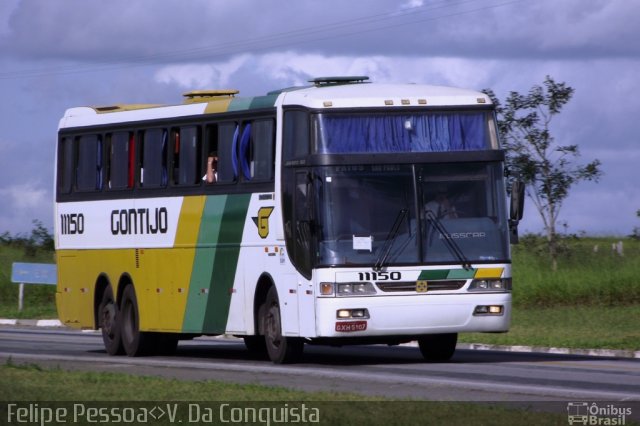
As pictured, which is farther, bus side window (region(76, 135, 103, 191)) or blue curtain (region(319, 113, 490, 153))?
bus side window (region(76, 135, 103, 191))

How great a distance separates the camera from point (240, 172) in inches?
826

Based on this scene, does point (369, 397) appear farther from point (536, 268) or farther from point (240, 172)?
point (536, 268)

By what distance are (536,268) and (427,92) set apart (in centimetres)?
1599

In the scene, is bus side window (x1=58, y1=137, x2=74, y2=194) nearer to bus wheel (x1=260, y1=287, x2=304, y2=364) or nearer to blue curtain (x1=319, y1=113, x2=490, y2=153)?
bus wheel (x1=260, y1=287, x2=304, y2=364)

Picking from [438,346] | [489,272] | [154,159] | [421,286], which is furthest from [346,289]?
[154,159]

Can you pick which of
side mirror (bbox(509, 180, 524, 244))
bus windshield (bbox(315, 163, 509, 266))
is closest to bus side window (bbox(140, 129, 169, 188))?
bus windshield (bbox(315, 163, 509, 266))

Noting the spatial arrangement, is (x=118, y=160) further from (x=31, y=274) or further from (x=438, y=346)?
(x=31, y=274)

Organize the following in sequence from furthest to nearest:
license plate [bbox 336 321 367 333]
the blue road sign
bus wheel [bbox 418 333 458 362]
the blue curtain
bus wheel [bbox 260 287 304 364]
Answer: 1. the blue road sign
2. bus wheel [bbox 418 333 458 362]
3. bus wheel [bbox 260 287 304 364]
4. the blue curtain
5. license plate [bbox 336 321 367 333]

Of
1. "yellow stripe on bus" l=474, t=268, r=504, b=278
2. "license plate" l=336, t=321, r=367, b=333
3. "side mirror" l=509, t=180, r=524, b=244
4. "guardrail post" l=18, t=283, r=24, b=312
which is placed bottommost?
"license plate" l=336, t=321, r=367, b=333

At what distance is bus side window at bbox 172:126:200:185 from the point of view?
22.2 metres

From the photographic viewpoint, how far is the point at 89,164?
2506 cm

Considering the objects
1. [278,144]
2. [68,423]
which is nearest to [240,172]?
[278,144]

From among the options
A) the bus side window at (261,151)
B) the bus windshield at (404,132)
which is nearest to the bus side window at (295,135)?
the bus windshield at (404,132)

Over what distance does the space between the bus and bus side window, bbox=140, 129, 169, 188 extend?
17 centimetres
